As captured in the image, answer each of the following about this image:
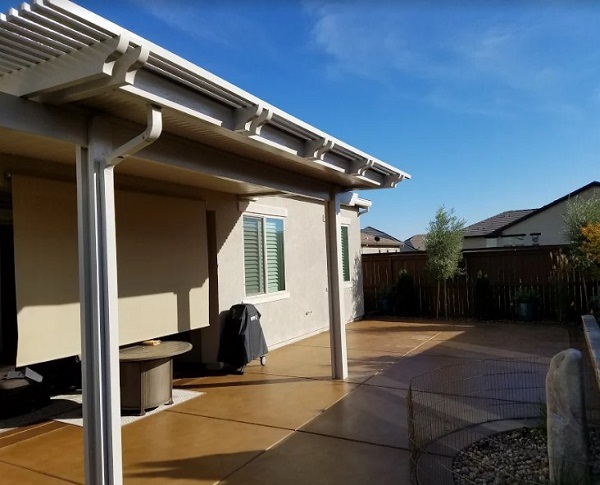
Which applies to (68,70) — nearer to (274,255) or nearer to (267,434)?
(267,434)

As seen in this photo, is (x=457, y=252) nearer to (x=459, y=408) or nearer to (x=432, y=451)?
(x=459, y=408)

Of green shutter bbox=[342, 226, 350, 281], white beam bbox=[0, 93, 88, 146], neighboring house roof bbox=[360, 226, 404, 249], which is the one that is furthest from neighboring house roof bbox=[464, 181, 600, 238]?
white beam bbox=[0, 93, 88, 146]

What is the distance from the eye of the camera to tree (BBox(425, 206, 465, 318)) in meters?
12.1

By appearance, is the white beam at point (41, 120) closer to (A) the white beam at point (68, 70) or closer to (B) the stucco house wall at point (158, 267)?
(A) the white beam at point (68, 70)

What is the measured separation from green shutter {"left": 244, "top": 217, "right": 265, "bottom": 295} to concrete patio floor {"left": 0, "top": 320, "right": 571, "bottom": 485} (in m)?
1.34

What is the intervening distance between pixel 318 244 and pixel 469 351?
4.00 meters

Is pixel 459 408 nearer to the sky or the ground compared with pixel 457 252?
nearer to the ground

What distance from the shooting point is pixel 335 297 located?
6.68 meters

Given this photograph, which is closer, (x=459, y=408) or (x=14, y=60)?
(x=14, y=60)

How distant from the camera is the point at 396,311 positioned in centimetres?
1327

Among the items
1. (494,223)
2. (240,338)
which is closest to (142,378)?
(240,338)

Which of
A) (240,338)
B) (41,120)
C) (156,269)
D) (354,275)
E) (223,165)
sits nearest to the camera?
(41,120)

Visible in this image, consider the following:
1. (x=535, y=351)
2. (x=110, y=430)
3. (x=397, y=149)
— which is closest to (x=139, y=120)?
(x=110, y=430)

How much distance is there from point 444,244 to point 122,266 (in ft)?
29.5
